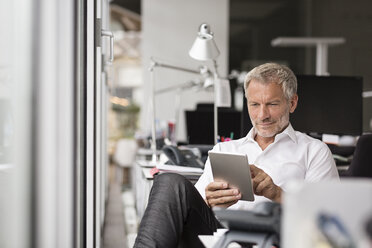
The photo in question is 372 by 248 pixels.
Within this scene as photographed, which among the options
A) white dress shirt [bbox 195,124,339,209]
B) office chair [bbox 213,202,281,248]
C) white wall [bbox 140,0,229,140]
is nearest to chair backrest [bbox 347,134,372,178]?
white dress shirt [bbox 195,124,339,209]

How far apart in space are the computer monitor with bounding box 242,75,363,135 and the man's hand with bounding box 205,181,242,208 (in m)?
1.11

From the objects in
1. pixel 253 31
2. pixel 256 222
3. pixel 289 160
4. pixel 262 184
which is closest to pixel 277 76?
pixel 289 160

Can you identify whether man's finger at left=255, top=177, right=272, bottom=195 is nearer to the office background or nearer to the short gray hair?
the short gray hair

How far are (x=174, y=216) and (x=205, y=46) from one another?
1.25m

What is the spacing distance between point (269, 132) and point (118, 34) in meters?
7.78

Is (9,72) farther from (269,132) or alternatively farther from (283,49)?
(283,49)

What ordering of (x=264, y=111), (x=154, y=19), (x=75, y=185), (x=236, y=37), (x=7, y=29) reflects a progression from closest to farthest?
(x=7, y=29) < (x=75, y=185) < (x=264, y=111) < (x=154, y=19) < (x=236, y=37)

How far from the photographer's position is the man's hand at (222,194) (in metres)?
1.75

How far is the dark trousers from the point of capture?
168 centimetres

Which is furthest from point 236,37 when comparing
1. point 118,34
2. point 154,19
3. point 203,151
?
point 203,151

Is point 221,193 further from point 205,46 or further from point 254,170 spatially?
point 205,46

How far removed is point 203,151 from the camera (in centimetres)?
313

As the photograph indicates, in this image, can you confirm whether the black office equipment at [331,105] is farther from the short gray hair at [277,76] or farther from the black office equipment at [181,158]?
the short gray hair at [277,76]

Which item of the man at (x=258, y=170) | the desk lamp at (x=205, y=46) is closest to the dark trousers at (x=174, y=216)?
the man at (x=258, y=170)
